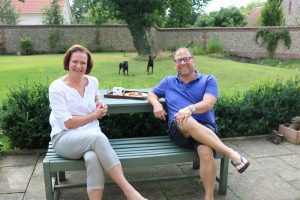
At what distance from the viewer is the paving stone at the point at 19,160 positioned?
165 inches

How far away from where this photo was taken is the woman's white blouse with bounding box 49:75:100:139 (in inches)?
121

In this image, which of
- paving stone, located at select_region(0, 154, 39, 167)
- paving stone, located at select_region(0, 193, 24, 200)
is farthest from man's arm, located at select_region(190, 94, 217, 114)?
paving stone, located at select_region(0, 154, 39, 167)

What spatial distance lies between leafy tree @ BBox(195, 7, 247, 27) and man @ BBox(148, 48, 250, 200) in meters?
31.5

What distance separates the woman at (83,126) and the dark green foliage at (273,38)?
20.8 m

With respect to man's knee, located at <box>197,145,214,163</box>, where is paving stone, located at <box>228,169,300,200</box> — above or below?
below

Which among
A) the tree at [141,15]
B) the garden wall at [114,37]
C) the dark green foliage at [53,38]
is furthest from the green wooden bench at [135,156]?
the dark green foliage at [53,38]

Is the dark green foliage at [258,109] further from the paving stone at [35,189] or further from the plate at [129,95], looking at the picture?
the paving stone at [35,189]

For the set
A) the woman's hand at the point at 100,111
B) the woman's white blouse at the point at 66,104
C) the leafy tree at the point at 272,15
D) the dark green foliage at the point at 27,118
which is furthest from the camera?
the leafy tree at the point at 272,15

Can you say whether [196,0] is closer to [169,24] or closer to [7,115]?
[169,24]

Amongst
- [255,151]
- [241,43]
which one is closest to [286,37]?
[241,43]

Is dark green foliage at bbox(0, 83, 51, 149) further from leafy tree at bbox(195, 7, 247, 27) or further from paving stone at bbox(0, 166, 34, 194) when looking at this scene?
leafy tree at bbox(195, 7, 247, 27)

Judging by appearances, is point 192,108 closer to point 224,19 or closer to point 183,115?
point 183,115

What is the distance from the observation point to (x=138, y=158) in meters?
3.15

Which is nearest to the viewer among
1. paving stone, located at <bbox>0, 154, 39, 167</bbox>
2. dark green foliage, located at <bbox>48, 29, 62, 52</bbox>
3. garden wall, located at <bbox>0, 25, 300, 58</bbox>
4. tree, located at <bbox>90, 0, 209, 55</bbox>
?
paving stone, located at <bbox>0, 154, 39, 167</bbox>
